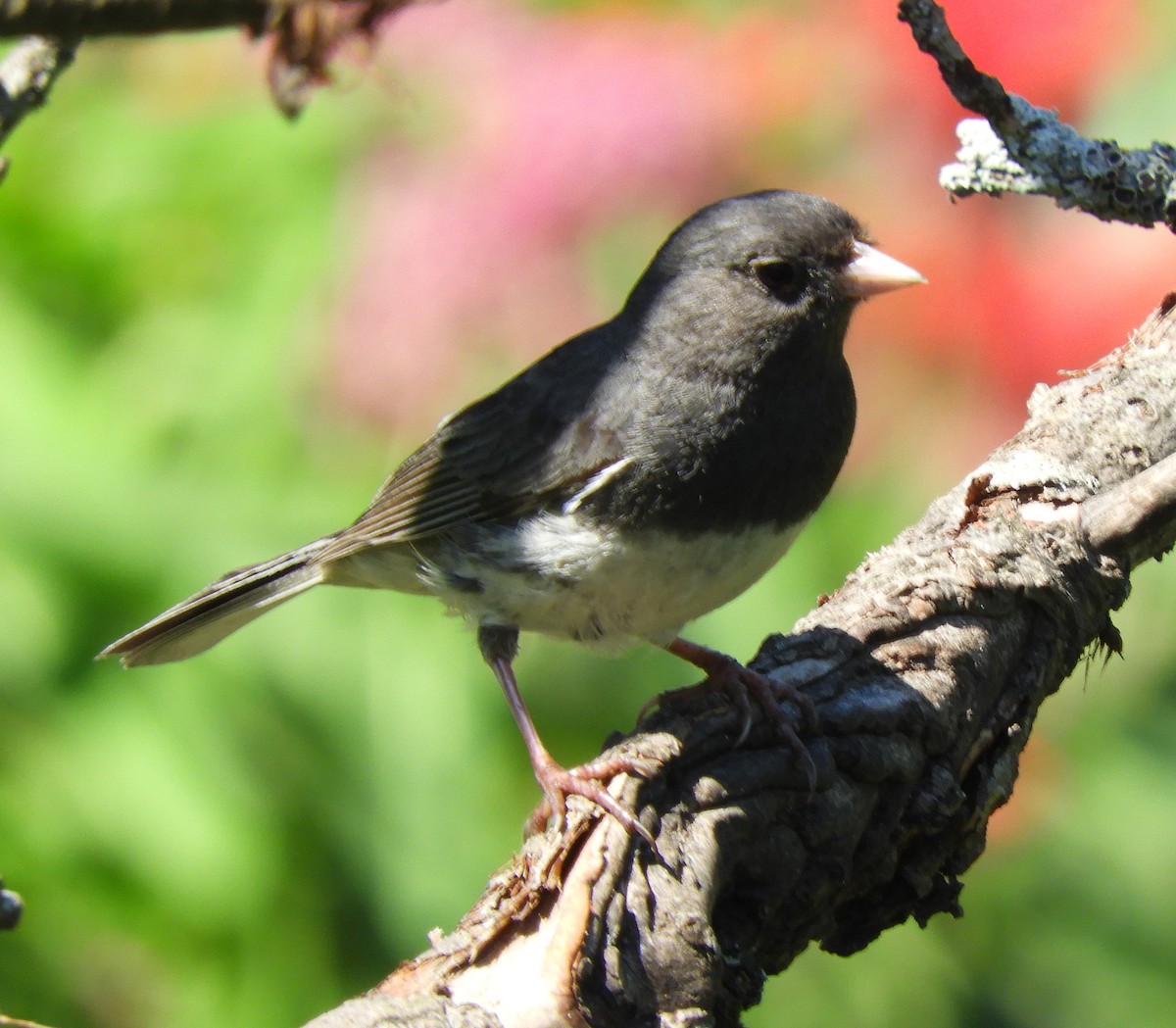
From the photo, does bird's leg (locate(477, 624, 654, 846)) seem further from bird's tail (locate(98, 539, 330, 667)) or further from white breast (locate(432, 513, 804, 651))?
bird's tail (locate(98, 539, 330, 667))

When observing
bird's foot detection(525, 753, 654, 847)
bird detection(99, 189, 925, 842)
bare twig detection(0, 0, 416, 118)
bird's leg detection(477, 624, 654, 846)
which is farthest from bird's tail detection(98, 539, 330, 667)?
bare twig detection(0, 0, 416, 118)

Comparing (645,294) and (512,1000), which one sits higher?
(645,294)

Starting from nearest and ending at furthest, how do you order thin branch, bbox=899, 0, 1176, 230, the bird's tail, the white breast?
1. thin branch, bbox=899, 0, 1176, 230
2. the white breast
3. the bird's tail

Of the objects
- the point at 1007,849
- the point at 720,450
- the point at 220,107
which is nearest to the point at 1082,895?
the point at 1007,849

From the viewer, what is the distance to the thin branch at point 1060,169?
223 centimetres

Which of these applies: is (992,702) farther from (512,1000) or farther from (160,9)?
(160,9)

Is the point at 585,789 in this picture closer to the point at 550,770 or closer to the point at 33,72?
the point at 550,770

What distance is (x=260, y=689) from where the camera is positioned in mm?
2982

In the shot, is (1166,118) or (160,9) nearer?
(160,9)

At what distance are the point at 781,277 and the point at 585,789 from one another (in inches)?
43.4

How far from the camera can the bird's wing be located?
2.51 meters

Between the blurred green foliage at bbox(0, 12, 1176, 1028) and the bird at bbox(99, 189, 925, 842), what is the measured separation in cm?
26

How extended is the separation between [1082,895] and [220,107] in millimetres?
2995

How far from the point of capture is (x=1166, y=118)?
3.59 m
